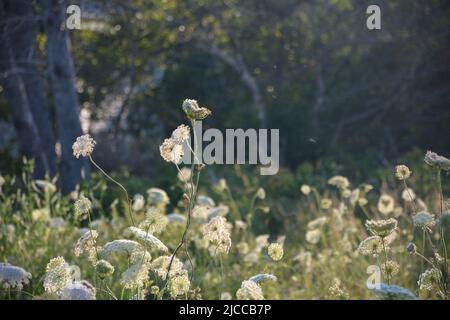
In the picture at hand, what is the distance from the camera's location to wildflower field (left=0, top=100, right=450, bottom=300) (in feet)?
7.14

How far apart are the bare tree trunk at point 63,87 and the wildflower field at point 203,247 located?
1.49ft

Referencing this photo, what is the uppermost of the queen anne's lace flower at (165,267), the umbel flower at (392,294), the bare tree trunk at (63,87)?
the bare tree trunk at (63,87)

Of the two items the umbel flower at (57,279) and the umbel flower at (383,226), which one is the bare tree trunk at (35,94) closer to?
the umbel flower at (57,279)

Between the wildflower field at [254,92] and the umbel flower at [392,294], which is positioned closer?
the umbel flower at [392,294]

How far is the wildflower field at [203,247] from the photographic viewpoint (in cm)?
218

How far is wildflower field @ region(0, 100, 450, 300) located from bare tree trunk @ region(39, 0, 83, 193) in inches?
17.9

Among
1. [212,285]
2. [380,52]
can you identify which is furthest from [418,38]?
[212,285]

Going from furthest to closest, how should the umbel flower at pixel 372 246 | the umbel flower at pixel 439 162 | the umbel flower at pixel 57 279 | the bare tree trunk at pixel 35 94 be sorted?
1. the bare tree trunk at pixel 35 94
2. the umbel flower at pixel 372 246
3. the umbel flower at pixel 439 162
4. the umbel flower at pixel 57 279

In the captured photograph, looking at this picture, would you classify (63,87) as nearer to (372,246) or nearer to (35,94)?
(35,94)

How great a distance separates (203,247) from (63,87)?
3.03 metres

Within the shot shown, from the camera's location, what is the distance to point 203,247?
179 inches

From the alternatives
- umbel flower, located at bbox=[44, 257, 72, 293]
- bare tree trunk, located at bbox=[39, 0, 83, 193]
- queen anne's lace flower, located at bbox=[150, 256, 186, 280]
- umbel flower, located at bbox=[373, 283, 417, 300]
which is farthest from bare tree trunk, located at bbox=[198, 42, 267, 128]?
umbel flower, located at bbox=[373, 283, 417, 300]

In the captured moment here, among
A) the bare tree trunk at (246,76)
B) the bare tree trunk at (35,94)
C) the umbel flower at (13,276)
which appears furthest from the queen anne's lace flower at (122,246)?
the bare tree trunk at (246,76)
